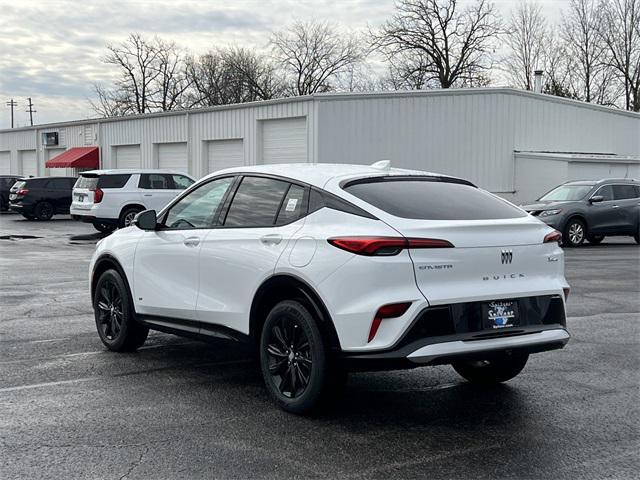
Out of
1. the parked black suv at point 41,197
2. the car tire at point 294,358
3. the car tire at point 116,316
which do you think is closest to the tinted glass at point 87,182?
the parked black suv at point 41,197

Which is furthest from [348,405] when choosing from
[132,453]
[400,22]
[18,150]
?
[400,22]

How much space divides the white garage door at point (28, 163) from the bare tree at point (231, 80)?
21.8m

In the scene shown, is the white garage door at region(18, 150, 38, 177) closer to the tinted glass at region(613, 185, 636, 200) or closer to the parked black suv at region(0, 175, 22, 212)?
the parked black suv at region(0, 175, 22, 212)

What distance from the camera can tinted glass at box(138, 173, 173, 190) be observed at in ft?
75.5

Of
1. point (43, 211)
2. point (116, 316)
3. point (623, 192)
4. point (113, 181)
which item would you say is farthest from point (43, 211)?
point (116, 316)

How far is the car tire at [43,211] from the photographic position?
30.5 metres

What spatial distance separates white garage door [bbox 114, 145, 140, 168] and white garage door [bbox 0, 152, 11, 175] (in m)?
14.8

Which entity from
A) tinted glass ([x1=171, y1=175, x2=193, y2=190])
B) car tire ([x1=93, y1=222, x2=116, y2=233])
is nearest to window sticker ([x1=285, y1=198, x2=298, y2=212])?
tinted glass ([x1=171, y1=175, x2=193, y2=190])

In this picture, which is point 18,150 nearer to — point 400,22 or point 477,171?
point 400,22

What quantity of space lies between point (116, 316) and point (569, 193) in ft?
52.7

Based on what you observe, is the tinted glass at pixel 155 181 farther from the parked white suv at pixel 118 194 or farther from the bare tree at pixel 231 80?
the bare tree at pixel 231 80

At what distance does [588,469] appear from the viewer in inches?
174

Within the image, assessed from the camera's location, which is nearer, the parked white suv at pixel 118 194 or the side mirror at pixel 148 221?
the side mirror at pixel 148 221

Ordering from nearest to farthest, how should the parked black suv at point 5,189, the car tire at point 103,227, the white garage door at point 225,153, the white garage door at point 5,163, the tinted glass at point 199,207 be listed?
1. the tinted glass at point 199,207
2. the car tire at point 103,227
3. the white garage door at point 225,153
4. the parked black suv at point 5,189
5. the white garage door at point 5,163
